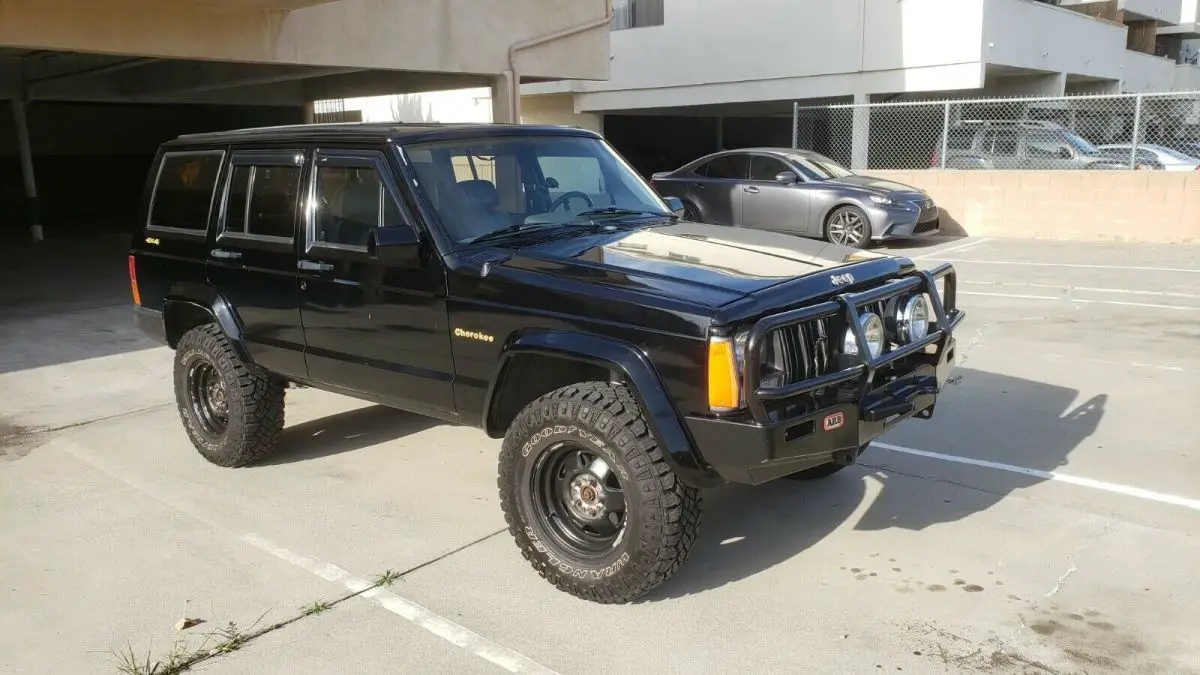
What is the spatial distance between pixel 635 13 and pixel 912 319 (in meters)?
21.3

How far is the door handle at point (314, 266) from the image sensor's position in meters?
4.82

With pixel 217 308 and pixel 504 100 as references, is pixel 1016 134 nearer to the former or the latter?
pixel 504 100

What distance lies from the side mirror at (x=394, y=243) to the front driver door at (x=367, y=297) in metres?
0.02

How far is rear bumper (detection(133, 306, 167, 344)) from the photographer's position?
235 inches

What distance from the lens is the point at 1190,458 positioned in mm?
5375

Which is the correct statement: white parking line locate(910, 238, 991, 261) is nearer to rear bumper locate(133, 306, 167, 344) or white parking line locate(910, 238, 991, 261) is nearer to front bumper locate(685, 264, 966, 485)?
front bumper locate(685, 264, 966, 485)

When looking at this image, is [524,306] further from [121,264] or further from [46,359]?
[121,264]

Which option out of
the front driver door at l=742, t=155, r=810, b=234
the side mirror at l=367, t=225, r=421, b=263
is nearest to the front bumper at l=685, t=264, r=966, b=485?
the side mirror at l=367, t=225, r=421, b=263

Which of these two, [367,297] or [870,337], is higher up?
[367,297]

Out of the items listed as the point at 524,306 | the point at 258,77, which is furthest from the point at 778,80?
the point at 524,306

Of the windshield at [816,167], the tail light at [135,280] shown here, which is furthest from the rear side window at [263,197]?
the windshield at [816,167]

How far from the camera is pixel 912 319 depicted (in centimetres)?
425

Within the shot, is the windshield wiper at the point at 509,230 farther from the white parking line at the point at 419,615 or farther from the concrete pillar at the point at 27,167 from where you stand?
the concrete pillar at the point at 27,167

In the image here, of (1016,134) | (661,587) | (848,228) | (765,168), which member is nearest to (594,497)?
(661,587)
